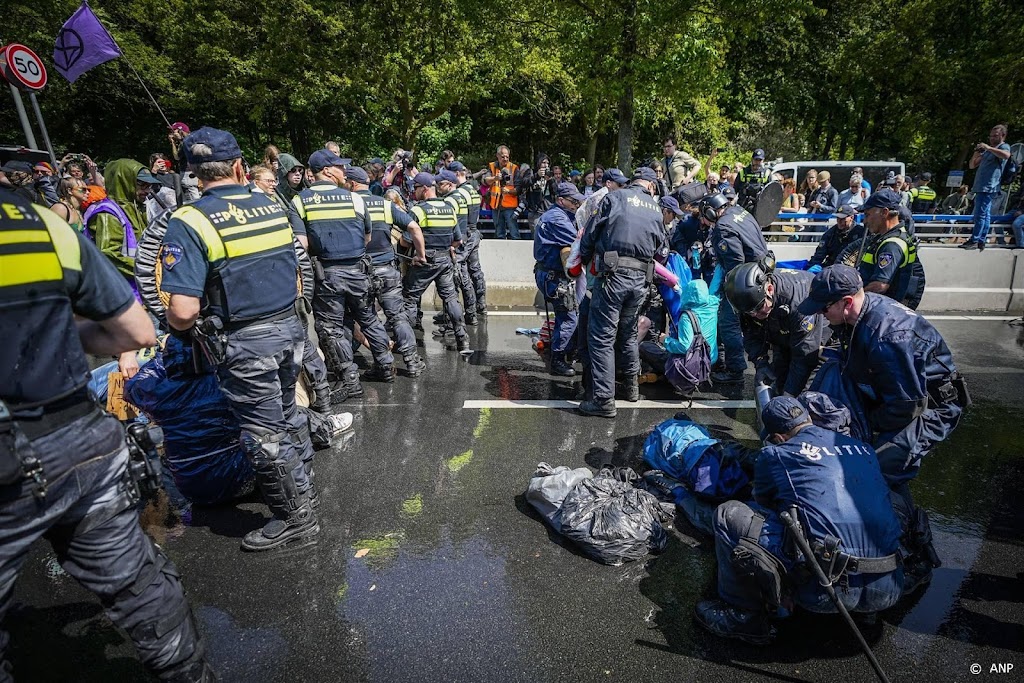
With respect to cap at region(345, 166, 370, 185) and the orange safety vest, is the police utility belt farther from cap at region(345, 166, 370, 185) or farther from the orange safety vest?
the orange safety vest

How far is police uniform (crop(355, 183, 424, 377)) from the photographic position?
607cm

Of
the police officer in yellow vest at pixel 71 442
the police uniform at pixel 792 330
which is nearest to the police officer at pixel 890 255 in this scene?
the police uniform at pixel 792 330

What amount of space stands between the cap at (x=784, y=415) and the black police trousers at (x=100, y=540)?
271 cm

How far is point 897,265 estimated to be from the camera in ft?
17.7

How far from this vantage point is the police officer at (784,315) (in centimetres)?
392

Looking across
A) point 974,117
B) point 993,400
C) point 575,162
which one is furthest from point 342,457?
point 974,117

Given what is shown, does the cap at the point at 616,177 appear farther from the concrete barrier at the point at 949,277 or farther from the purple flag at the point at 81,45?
the purple flag at the point at 81,45

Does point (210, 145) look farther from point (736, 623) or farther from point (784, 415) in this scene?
point (736, 623)

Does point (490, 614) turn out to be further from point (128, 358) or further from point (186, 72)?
point (186, 72)

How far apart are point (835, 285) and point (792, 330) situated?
0.65 meters

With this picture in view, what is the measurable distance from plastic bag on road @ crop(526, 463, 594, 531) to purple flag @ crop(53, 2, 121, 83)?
7.91 m

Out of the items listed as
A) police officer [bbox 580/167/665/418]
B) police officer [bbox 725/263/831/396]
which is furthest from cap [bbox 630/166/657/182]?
police officer [bbox 725/263/831/396]

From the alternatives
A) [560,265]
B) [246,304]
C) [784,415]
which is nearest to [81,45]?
[560,265]

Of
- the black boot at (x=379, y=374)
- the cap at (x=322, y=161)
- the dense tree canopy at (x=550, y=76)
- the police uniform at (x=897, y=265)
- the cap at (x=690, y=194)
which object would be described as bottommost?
the black boot at (x=379, y=374)
